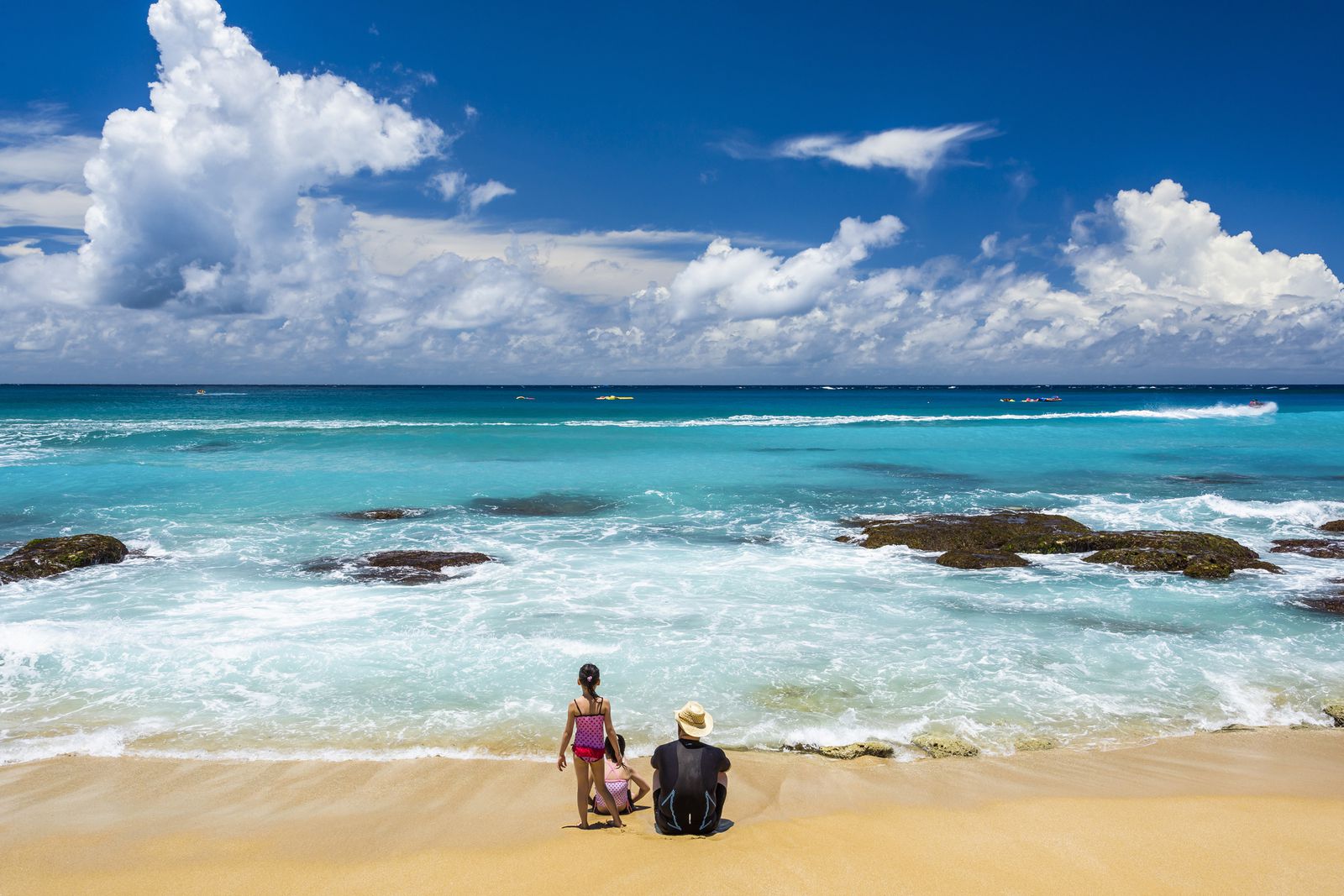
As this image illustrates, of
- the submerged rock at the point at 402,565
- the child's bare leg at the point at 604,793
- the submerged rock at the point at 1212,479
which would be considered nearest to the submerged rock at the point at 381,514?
the submerged rock at the point at 402,565

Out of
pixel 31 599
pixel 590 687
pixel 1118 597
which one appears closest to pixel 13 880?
pixel 590 687

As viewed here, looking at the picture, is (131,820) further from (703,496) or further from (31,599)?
(703,496)

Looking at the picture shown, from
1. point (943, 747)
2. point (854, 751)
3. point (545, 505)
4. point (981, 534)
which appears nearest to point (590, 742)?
point (854, 751)

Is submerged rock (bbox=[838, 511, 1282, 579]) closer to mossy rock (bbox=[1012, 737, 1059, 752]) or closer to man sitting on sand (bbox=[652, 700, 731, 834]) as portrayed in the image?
mossy rock (bbox=[1012, 737, 1059, 752])

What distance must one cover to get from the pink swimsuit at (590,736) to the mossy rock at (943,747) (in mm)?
3884

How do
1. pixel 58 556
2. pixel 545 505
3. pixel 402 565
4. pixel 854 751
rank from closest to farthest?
pixel 854 751
pixel 58 556
pixel 402 565
pixel 545 505

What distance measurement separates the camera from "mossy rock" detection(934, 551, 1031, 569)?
58.9 feet

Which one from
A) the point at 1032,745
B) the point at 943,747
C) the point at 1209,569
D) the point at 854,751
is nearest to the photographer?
the point at 854,751

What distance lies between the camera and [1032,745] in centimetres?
917

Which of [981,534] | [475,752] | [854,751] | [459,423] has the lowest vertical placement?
[475,752]

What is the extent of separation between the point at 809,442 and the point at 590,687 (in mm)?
45069

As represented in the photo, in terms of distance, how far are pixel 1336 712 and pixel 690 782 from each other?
8.66m

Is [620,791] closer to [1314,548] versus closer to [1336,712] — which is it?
[1336,712]

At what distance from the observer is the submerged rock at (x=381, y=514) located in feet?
77.7
